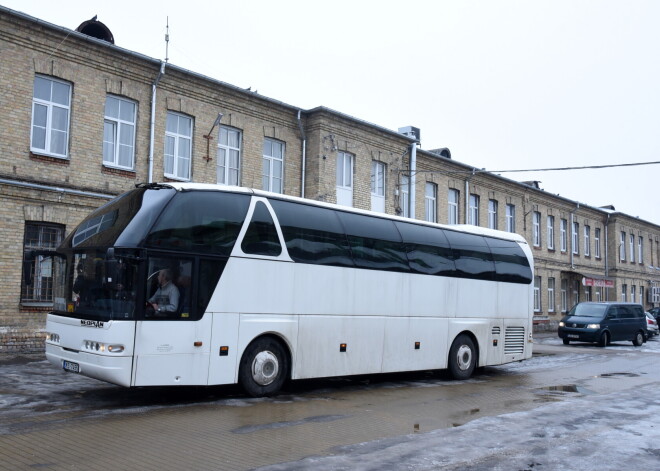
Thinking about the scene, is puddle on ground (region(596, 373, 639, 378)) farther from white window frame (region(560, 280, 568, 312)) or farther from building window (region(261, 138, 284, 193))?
white window frame (region(560, 280, 568, 312))

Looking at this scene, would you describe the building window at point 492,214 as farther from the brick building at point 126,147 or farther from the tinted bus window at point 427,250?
the tinted bus window at point 427,250

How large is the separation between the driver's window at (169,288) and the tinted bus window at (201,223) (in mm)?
250

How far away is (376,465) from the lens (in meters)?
6.63

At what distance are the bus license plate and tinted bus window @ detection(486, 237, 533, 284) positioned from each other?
32.5 ft

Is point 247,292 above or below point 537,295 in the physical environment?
below

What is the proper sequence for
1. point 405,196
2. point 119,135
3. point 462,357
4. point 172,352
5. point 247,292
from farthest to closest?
point 405,196
point 119,135
point 462,357
point 247,292
point 172,352

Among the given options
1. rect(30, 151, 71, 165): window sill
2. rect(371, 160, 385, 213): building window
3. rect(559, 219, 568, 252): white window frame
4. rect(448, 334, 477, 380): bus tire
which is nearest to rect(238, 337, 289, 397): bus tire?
rect(448, 334, 477, 380): bus tire

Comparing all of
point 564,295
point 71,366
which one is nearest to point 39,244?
point 71,366

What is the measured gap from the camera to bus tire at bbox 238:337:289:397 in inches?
415

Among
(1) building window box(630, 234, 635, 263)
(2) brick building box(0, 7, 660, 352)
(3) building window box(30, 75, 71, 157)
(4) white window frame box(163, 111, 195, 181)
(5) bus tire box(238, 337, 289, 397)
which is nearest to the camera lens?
(5) bus tire box(238, 337, 289, 397)

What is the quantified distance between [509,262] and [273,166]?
10.0 m

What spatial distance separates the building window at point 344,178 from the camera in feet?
82.0

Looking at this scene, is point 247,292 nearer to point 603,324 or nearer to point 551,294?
point 603,324

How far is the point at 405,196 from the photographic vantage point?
29219 mm
